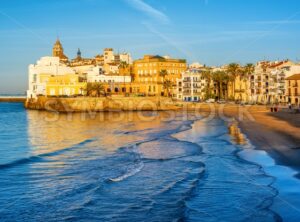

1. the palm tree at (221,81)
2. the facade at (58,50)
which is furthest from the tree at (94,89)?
the facade at (58,50)

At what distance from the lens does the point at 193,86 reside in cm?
11456

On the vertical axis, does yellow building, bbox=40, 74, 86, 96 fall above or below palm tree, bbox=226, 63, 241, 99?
below

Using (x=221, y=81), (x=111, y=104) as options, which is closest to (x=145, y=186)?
(x=111, y=104)

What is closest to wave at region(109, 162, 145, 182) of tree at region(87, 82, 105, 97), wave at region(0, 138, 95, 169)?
wave at region(0, 138, 95, 169)

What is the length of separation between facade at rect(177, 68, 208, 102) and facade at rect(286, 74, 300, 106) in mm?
31074

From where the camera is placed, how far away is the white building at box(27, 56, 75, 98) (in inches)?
Result: 4795

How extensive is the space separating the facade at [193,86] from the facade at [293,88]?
31.1 metres

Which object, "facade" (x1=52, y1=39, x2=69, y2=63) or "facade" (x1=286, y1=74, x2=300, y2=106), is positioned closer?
"facade" (x1=286, y1=74, x2=300, y2=106)

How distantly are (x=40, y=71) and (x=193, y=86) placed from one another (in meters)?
43.5

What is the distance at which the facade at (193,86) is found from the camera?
114062mm

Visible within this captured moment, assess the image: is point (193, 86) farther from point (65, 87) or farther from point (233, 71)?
point (65, 87)

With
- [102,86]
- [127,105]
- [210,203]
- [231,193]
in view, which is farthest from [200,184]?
[102,86]

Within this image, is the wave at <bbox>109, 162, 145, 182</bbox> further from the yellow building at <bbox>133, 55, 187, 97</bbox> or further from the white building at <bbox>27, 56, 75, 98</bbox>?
the white building at <bbox>27, 56, 75, 98</bbox>

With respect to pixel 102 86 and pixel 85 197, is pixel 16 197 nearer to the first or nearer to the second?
pixel 85 197
